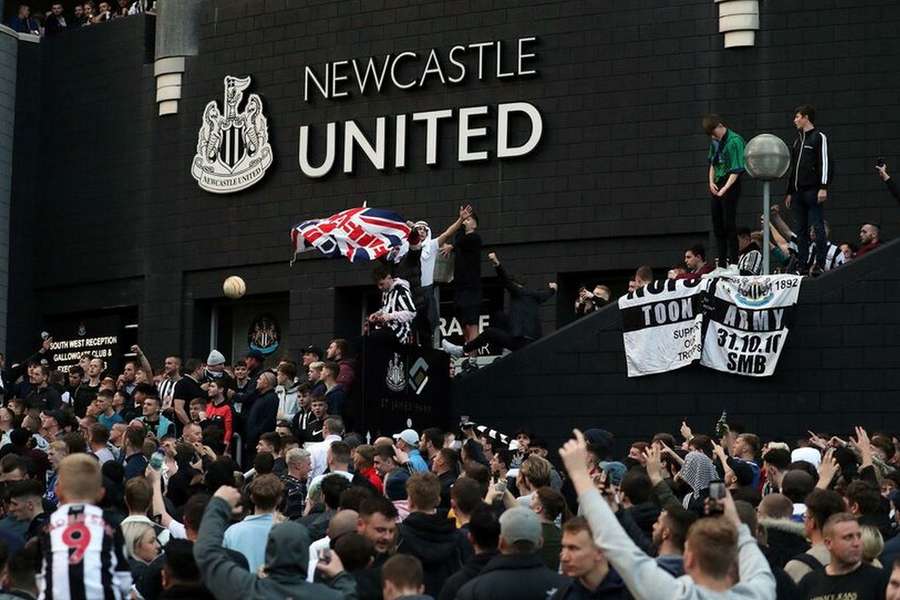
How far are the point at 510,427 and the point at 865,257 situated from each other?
15.6 ft

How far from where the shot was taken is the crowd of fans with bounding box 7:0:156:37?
33500 millimetres

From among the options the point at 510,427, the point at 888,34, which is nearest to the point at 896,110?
the point at 888,34

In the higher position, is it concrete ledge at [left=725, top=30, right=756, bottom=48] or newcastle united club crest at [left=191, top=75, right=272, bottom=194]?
concrete ledge at [left=725, top=30, right=756, bottom=48]

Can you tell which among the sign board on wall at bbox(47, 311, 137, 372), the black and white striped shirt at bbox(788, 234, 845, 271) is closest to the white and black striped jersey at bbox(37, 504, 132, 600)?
the black and white striped shirt at bbox(788, 234, 845, 271)

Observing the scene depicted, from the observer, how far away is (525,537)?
32.1ft

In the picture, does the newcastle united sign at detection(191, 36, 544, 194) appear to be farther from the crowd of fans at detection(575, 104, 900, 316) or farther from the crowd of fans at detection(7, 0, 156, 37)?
the crowd of fans at detection(575, 104, 900, 316)

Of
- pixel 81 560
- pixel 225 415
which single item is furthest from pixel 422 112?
pixel 81 560

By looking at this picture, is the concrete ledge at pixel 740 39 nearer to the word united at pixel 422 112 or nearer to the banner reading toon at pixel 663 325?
the word united at pixel 422 112

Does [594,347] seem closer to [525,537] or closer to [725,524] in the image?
[525,537]

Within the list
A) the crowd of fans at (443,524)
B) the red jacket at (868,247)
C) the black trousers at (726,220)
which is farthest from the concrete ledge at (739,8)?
Answer: the crowd of fans at (443,524)

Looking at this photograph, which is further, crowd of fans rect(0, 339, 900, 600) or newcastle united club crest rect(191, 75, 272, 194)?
newcastle united club crest rect(191, 75, 272, 194)

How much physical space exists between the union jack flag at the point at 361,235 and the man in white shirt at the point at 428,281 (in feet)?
0.76

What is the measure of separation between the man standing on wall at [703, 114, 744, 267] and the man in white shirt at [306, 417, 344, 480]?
644 cm

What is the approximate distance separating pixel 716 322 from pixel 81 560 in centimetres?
1342
